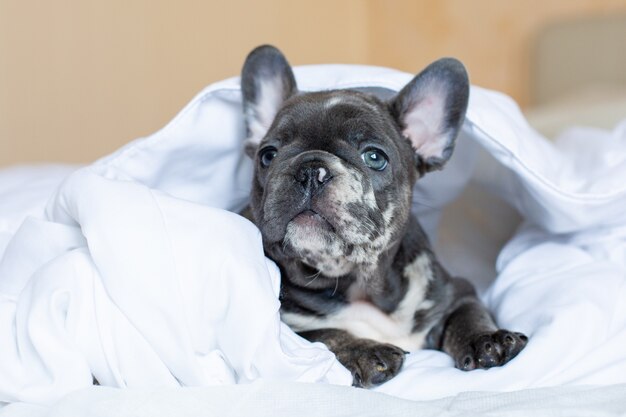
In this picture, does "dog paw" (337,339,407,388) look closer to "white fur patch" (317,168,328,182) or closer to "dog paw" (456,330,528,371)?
"dog paw" (456,330,528,371)

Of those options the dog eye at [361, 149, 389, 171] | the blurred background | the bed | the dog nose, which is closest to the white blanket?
the bed

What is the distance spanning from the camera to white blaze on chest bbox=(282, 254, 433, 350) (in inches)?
58.7

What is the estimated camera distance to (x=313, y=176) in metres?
1.30

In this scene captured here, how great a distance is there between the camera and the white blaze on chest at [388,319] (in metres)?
1.49

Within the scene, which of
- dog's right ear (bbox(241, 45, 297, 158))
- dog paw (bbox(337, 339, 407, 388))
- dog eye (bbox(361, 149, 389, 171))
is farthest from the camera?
dog's right ear (bbox(241, 45, 297, 158))

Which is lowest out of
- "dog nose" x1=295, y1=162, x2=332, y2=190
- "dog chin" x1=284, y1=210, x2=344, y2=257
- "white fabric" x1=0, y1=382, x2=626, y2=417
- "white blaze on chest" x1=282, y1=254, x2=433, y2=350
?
"white blaze on chest" x1=282, y1=254, x2=433, y2=350

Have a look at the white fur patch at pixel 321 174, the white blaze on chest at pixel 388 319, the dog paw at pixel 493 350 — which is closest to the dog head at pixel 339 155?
the white fur patch at pixel 321 174

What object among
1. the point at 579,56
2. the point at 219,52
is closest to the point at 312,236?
the point at 219,52

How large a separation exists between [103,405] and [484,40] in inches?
142

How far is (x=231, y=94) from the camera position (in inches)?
66.2

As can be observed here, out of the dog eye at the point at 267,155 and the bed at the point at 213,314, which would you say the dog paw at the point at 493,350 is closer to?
the bed at the point at 213,314

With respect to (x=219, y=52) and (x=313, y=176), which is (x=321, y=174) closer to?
(x=313, y=176)

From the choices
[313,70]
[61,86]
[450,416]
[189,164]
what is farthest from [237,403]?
[61,86]

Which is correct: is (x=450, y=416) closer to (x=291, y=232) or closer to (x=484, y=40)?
(x=291, y=232)
